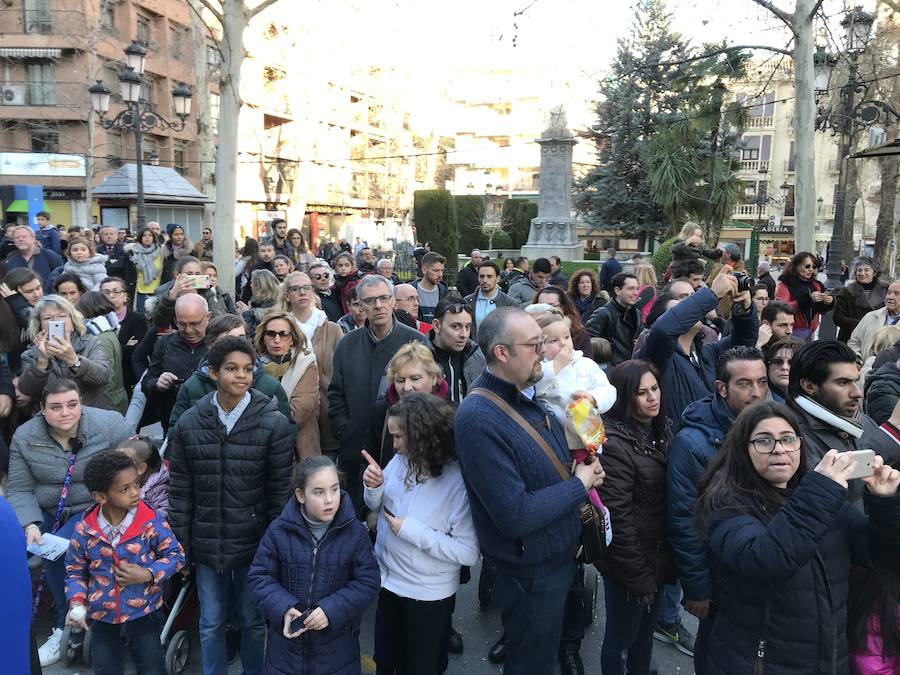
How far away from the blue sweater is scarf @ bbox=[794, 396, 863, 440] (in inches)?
45.3

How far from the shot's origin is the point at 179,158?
3859 centimetres

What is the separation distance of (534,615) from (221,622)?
173 centimetres

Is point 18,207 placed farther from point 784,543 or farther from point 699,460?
point 784,543

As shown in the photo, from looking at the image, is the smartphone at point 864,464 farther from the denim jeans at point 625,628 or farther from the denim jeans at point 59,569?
the denim jeans at point 59,569

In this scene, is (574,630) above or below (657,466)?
below

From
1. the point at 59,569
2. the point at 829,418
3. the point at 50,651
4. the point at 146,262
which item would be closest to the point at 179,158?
the point at 146,262

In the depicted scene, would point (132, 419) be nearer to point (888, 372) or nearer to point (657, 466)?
point (657, 466)

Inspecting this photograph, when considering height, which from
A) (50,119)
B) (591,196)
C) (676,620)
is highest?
(50,119)

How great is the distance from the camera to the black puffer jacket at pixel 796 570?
223 cm

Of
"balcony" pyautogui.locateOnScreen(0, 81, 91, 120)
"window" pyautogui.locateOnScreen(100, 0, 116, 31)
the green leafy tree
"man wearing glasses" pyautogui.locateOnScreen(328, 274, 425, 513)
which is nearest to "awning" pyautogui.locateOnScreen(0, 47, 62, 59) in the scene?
"balcony" pyautogui.locateOnScreen(0, 81, 91, 120)

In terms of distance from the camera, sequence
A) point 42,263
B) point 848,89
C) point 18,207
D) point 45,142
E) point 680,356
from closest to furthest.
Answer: point 680,356 < point 42,263 < point 848,89 < point 18,207 < point 45,142

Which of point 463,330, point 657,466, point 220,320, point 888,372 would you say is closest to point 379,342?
point 463,330

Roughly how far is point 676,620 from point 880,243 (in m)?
23.5

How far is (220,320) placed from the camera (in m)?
4.46
